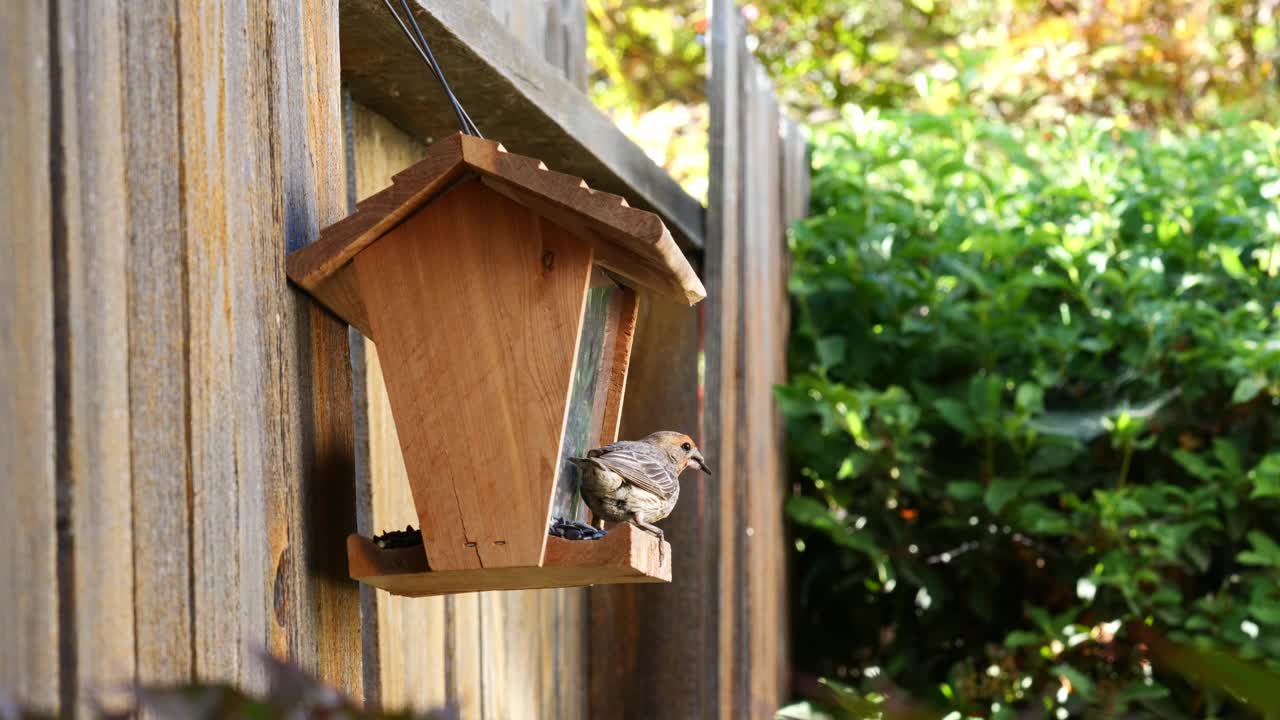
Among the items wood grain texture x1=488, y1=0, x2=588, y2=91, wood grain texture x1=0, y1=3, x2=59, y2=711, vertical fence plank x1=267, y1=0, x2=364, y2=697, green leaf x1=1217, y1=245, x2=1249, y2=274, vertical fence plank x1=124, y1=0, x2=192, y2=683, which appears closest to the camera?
wood grain texture x1=0, y1=3, x2=59, y2=711

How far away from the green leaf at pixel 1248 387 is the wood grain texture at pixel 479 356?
Result: 2758mm

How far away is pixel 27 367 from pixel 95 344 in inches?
4.1

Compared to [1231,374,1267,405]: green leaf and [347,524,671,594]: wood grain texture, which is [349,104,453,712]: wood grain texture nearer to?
[347,524,671,594]: wood grain texture

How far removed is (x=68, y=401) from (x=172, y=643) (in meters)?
0.26

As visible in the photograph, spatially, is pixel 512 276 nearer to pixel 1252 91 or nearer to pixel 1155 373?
pixel 1155 373

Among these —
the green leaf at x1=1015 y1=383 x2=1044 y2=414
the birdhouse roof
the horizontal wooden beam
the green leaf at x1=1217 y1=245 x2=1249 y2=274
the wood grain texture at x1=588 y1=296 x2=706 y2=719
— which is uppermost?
the horizontal wooden beam

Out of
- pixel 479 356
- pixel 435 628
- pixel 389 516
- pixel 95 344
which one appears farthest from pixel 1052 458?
pixel 95 344

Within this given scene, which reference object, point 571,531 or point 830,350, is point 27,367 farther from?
point 830,350

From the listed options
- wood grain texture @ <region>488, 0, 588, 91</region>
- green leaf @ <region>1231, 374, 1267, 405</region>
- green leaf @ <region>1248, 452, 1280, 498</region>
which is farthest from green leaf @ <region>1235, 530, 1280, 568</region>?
wood grain texture @ <region>488, 0, 588, 91</region>

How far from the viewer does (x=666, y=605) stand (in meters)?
3.65

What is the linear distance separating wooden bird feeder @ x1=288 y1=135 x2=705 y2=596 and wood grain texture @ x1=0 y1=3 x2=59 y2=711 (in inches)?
23.2

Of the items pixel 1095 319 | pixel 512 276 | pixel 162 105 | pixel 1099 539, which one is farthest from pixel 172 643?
pixel 1095 319

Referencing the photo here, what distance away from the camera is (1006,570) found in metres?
4.57

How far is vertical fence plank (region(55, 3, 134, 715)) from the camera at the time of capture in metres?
1.20
